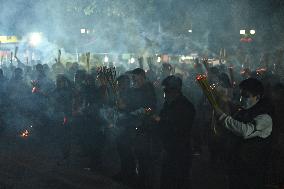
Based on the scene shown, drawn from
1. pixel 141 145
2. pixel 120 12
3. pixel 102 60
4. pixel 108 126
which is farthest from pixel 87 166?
pixel 120 12

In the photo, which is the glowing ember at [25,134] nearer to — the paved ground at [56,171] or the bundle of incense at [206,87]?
the paved ground at [56,171]

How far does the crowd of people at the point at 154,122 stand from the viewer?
5250 millimetres

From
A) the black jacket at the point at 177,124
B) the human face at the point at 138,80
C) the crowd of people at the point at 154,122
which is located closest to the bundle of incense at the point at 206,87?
the crowd of people at the point at 154,122

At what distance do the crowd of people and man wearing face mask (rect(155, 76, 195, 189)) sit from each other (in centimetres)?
1

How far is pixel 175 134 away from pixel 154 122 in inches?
27.0

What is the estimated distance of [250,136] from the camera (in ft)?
16.6

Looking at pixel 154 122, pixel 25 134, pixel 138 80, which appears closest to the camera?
pixel 154 122

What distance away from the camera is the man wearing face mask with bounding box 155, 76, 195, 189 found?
635cm

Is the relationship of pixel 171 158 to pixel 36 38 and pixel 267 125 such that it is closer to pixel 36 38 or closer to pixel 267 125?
pixel 267 125

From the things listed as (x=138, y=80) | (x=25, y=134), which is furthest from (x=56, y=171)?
(x=25, y=134)

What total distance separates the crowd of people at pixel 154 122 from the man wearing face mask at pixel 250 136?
Answer: 0.01 m

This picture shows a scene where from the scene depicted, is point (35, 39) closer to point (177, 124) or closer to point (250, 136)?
point (177, 124)

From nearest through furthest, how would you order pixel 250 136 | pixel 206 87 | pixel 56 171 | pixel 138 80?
1. pixel 206 87
2. pixel 250 136
3. pixel 138 80
4. pixel 56 171

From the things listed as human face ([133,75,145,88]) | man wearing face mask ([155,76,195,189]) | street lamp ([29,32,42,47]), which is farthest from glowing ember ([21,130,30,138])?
street lamp ([29,32,42,47])
